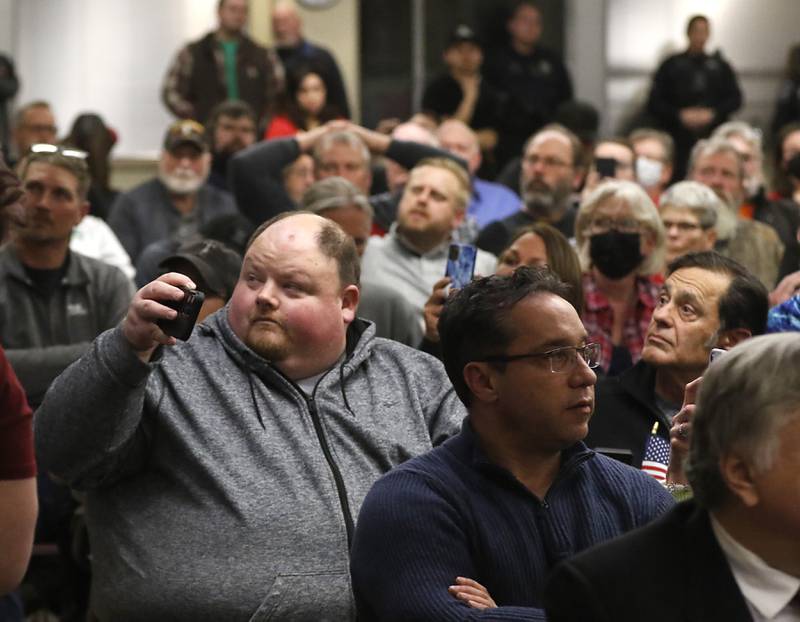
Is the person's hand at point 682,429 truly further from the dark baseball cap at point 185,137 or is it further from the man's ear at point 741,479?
the dark baseball cap at point 185,137

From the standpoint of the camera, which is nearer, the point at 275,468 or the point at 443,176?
the point at 275,468

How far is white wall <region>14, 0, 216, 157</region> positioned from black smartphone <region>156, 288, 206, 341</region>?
28.7 feet

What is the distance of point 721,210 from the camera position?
22.8 ft

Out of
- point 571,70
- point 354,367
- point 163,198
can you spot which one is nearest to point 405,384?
point 354,367

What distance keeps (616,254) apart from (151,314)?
9.44 ft

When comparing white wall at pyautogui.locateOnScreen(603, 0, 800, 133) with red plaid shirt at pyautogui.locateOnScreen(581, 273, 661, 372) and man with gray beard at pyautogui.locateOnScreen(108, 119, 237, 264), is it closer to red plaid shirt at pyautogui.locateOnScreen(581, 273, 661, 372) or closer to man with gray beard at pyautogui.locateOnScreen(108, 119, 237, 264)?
man with gray beard at pyautogui.locateOnScreen(108, 119, 237, 264)

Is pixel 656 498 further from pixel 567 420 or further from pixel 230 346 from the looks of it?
pixel 230 346

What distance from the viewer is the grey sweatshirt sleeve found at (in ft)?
11.4

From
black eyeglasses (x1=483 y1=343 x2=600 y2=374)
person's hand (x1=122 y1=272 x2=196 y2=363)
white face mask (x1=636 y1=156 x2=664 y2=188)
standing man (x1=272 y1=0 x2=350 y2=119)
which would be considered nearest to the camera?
black eyeglasses (x1=483 y1=343 x2=600 y2=374)

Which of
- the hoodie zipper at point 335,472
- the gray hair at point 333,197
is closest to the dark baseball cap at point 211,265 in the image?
the gray hair at point 333,197

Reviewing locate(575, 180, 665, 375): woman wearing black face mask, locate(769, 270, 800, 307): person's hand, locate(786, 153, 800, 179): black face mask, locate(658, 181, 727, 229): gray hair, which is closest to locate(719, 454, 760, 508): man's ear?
locate(769, 270, 800, 307): person's hand

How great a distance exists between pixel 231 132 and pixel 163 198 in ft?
3.64

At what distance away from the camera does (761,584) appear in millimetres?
2303

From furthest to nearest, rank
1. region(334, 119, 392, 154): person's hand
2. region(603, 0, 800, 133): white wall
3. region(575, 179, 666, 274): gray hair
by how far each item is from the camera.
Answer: region(603, 0, 800, 133): white wall, region(334, 119, 392, 154): person's hand, region(575, 179, 666, 274): gray hair
